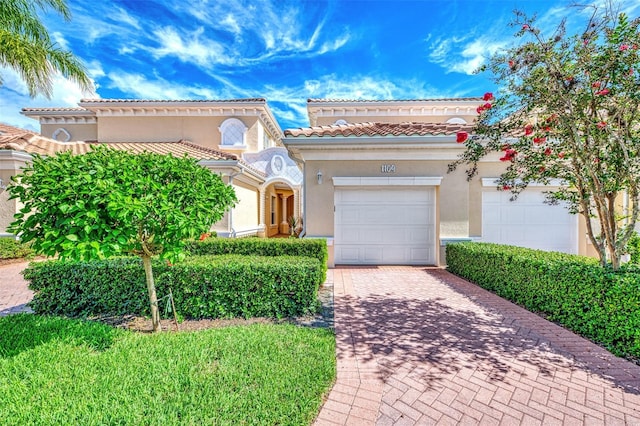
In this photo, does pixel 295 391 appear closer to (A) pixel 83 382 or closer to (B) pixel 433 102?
(A) pixel 83 382

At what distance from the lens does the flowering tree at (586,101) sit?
147 inches

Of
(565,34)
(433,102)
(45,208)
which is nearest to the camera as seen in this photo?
(45,208)

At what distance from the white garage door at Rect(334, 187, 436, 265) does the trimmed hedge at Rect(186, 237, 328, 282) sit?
7.56 feet

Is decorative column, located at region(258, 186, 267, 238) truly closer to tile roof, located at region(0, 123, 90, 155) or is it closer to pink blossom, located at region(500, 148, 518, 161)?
tile roof, located at region(0, 123, 90, 155)

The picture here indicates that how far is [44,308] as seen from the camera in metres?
4.84

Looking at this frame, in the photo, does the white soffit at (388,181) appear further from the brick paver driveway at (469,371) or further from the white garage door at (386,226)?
the brick paver driveway at (469,371)

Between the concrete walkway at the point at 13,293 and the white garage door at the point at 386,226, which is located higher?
the white garage door at the point at 386,226

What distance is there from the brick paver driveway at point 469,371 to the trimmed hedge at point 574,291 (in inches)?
9.9

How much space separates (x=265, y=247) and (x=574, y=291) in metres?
5.91

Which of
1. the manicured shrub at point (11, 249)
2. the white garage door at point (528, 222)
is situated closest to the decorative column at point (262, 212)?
the manicured shrub at point (11, 249)

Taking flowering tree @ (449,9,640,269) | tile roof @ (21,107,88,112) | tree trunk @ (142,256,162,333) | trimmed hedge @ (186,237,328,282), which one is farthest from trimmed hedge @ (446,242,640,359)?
tile roof @ (21,107,88,112)

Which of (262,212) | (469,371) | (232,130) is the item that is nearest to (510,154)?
(469,371)

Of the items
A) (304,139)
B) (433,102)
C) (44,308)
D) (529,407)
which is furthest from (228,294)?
(433,102)

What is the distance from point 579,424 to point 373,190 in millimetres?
7065
